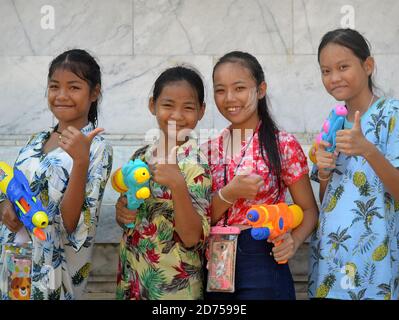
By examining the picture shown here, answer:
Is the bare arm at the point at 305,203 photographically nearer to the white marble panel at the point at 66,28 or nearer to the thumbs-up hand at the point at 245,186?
the thumbs-up hand at the point at 245,186

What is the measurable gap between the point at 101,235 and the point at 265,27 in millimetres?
1830

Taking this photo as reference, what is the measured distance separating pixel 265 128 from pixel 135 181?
69 cm

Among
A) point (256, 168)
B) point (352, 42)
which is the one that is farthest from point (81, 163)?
point (352, 42)

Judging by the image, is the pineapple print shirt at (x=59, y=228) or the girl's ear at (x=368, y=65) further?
the girl's ear at (x=368, y=65)

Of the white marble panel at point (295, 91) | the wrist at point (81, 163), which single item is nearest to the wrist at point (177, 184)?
the wrist at point (81, 163)

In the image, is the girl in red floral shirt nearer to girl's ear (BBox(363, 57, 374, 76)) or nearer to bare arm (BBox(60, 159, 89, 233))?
girl's ear (BBox(363, 57, 374, 76))

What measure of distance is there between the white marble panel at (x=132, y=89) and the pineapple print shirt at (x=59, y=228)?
133 centimetres

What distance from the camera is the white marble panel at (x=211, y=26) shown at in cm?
475

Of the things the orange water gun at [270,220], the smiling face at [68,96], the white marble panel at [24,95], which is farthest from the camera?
the white marble panel at [24,95]

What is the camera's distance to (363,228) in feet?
10.2

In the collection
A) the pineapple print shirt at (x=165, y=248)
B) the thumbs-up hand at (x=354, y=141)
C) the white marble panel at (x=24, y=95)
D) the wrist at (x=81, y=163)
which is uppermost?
the white marble panel at (x=24, y=95)

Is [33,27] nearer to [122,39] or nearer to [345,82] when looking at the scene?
[122,39]

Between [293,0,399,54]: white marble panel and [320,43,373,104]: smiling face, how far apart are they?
1.46 m

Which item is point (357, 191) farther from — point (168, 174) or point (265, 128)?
point (168, 174)
